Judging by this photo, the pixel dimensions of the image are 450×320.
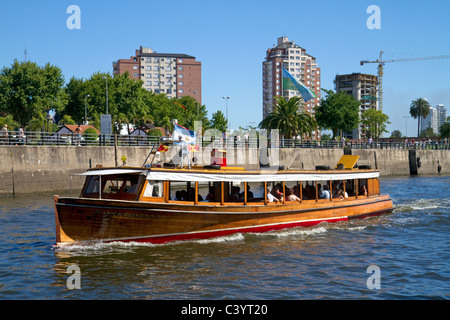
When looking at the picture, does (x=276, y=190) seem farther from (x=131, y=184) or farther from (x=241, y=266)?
(x=131, y=184)

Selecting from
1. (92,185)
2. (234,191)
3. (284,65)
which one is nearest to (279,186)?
(234,191)

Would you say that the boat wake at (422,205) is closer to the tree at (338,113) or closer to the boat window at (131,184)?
the boat window at (131,184)

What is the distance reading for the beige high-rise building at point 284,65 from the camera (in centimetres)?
15538

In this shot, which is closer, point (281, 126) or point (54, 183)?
point (54, 183)

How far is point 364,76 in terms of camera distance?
572 ft

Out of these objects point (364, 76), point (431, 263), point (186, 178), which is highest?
point (364, 76)

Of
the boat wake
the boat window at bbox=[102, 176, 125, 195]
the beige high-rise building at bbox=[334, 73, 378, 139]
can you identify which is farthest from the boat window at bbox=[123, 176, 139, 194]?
the beige high-rise building at bbox=[334, 73, 378, 139]

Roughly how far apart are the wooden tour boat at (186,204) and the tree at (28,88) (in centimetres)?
4176

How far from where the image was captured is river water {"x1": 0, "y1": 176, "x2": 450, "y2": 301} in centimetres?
1122

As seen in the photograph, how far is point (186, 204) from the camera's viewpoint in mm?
15492

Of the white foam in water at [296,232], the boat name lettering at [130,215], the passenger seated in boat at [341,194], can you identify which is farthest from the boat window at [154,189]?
the passenger seated in boat at [341,194]
